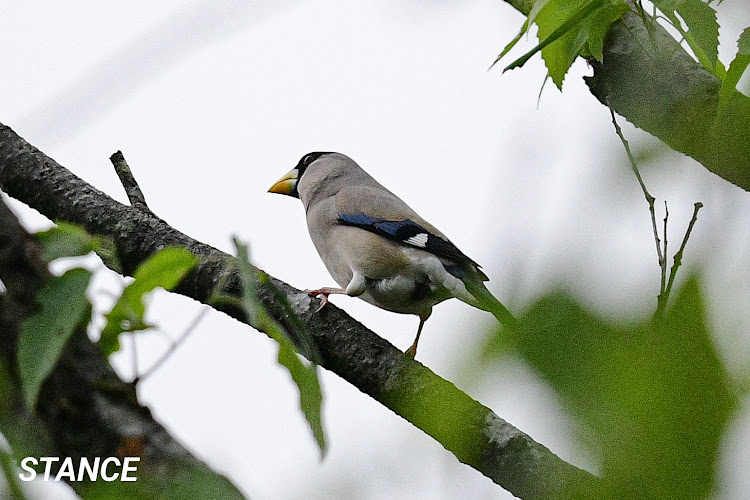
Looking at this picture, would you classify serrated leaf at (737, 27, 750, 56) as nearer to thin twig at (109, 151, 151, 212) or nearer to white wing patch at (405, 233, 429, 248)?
thin twig at (109, 151, 151, 212)

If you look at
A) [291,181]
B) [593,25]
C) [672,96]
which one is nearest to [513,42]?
[593,25]

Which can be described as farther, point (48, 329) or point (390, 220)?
point (390, 220)

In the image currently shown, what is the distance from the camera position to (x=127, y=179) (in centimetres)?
327

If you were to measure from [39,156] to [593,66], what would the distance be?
6.72 ft

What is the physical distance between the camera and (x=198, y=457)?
868mm

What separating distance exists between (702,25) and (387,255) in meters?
3.08

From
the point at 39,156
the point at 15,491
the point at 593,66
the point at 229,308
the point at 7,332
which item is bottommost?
the point at 15,491

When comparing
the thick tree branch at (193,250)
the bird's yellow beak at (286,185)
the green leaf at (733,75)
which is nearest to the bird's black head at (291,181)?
the bird's yellow beak at (286,185)

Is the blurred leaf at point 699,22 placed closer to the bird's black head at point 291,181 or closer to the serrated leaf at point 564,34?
the serrated leaf at point 564,34

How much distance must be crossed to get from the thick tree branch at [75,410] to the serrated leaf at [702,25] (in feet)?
5.31

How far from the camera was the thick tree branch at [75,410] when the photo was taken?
0.84 metres

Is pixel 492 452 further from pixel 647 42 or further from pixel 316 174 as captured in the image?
pixel 316 174

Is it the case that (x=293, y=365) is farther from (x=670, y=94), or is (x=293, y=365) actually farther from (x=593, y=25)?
(x=670, y=94)

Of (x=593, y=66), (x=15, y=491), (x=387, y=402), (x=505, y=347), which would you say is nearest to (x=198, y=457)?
(x=15, y=491)
